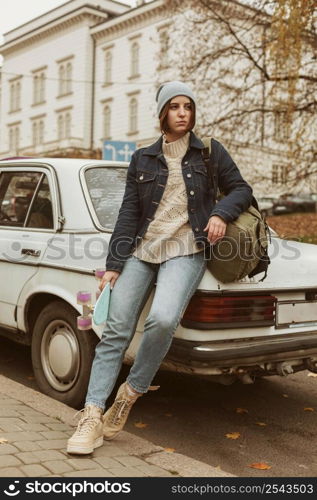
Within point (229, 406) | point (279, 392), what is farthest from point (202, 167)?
point (279, 392)

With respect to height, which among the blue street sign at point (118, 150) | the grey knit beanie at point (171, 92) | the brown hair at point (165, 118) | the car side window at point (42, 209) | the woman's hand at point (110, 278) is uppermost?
the blue street sign at point (118, 150)

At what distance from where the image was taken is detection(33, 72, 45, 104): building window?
5328 centimetres

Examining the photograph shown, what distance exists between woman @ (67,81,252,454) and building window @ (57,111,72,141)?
47.2 meters

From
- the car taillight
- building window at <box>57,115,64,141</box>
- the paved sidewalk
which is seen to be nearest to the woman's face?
the car taillight

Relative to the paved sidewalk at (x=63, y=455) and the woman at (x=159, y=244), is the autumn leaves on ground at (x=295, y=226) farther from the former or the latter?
the paved sidewalk at (x=63, y=455)

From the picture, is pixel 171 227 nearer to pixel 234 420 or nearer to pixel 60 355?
pixel 60 355

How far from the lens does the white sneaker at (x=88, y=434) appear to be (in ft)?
10.9

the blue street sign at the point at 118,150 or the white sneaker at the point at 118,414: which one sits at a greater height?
the blue street sign at the point at 118,150

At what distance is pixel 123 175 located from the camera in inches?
195

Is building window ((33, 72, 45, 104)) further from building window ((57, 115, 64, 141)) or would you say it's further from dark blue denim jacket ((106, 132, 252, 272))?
dark blue denim jacket ((106, 132, 252, 272))

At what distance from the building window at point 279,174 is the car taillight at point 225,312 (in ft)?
38.6

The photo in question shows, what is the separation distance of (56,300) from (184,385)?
149 centimetres

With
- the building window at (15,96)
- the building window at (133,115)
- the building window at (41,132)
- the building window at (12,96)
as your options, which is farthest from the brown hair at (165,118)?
the building window at (12,96)
